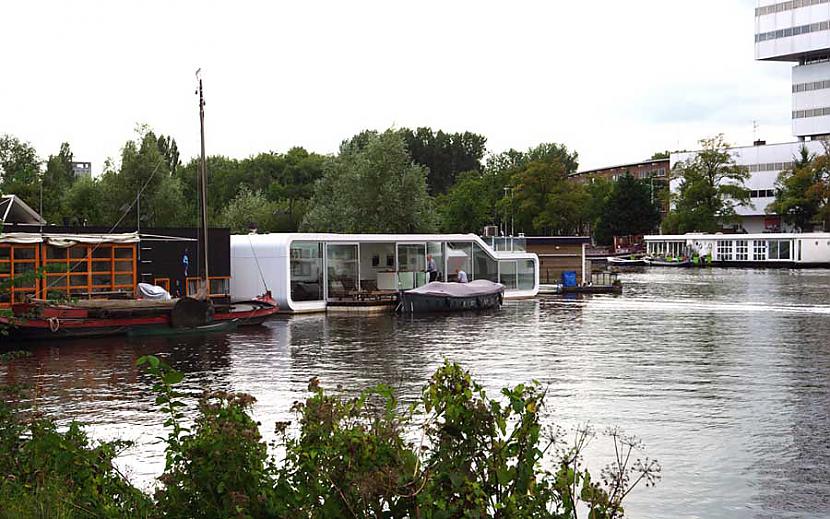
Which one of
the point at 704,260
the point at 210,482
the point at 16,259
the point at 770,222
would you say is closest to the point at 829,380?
the point at 210,482

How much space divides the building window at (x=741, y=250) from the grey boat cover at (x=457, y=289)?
75.8 meters

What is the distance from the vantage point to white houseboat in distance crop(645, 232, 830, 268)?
11144 centimetres

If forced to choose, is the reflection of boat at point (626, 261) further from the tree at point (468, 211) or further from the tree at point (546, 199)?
the tree at point (468, 211)

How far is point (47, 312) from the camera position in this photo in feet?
110

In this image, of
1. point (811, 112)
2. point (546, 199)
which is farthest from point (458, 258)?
point (811, 112)

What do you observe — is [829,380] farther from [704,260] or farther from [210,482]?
[704,260]

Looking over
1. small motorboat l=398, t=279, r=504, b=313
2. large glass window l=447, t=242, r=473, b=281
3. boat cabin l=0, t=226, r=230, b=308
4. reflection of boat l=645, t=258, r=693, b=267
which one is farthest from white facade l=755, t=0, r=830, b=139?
boat cabin l=0, t=226, r=230, b=308

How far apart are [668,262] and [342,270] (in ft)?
252

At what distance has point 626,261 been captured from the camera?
415 feet

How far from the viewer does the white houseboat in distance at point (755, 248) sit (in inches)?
4387

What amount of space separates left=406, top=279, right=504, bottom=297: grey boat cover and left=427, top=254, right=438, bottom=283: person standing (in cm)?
231

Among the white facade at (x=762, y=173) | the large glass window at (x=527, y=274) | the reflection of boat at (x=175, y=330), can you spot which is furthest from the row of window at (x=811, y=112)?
the reflection of boat at (x=175, y=330)

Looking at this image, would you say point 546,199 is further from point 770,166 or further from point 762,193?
point 770,166

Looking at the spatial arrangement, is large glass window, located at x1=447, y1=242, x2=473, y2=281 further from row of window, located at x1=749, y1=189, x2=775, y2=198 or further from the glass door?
row of window, located at x1=749, y1=189, x2=775, y2=198
